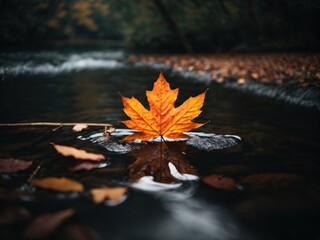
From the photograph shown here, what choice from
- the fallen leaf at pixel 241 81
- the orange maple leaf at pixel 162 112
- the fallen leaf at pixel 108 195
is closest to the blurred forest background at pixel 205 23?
the fallen leaf at pixel 241 81

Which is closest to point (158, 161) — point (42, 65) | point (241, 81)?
point (241, 81)

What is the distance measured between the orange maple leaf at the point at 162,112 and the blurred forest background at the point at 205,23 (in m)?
4.93

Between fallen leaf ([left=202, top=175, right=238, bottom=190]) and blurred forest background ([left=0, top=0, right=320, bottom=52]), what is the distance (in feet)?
16.9

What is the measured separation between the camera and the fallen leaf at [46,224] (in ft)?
2.67

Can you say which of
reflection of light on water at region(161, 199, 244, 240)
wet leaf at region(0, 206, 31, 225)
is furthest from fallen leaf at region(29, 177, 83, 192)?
reflection of light on water at region(161, 199, 244, 240)

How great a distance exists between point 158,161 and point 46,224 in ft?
1.94

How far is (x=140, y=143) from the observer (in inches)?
61.5

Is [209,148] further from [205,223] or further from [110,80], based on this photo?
[110,80]

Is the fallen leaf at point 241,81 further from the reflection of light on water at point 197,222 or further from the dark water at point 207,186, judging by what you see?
the reflection of light on water at point 197,222

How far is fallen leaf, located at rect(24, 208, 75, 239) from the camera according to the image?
2.67 feet

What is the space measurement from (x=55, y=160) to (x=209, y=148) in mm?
785

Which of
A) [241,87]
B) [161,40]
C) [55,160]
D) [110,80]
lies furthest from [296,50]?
[55,160]

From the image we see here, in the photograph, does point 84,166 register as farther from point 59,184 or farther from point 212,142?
point 212,142

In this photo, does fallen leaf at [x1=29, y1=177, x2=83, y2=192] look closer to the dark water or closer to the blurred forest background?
the dark water
